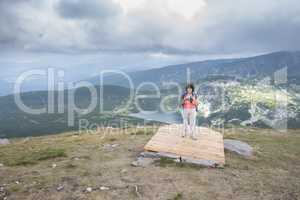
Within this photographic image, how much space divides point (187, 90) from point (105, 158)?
656 cm

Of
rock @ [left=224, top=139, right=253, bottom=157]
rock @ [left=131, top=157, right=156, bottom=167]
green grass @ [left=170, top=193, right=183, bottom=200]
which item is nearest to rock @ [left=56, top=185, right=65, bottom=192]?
rock @ [left=131, top=157, right=156, bottom=167]

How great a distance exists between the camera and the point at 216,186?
1233 centimetres

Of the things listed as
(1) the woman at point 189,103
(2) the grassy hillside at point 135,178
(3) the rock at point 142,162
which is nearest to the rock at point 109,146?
(2) the grassy hillside at point 135,178

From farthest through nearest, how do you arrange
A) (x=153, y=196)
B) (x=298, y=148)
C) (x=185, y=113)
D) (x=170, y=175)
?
(x=298, y=148), (x=185, y=113), (x=170, y=175), (x=153, y=196)

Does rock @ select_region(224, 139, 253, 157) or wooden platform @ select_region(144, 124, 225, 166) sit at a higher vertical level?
wooden platform @ select_region(144, 124, 225, 166)

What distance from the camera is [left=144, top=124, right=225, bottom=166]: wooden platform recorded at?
15391mm

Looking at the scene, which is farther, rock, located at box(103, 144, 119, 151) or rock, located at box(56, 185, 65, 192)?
rock, located at box(103, 144, 119, 151)

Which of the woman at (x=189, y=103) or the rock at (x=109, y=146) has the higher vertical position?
the woman at (x=189, y=103)

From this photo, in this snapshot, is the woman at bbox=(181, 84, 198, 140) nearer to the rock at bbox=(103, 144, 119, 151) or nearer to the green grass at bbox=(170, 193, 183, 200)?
the rock at bbox=(103, 144, 119, 151)

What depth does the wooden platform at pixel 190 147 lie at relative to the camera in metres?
15.4

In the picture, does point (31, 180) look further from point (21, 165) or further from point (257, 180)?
point (257, 180)

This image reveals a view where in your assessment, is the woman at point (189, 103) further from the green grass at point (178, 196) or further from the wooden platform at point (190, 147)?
the green grass at point (178, 196)

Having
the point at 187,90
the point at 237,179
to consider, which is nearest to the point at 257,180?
the point at 237,179

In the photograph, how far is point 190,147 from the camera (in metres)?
16.5
